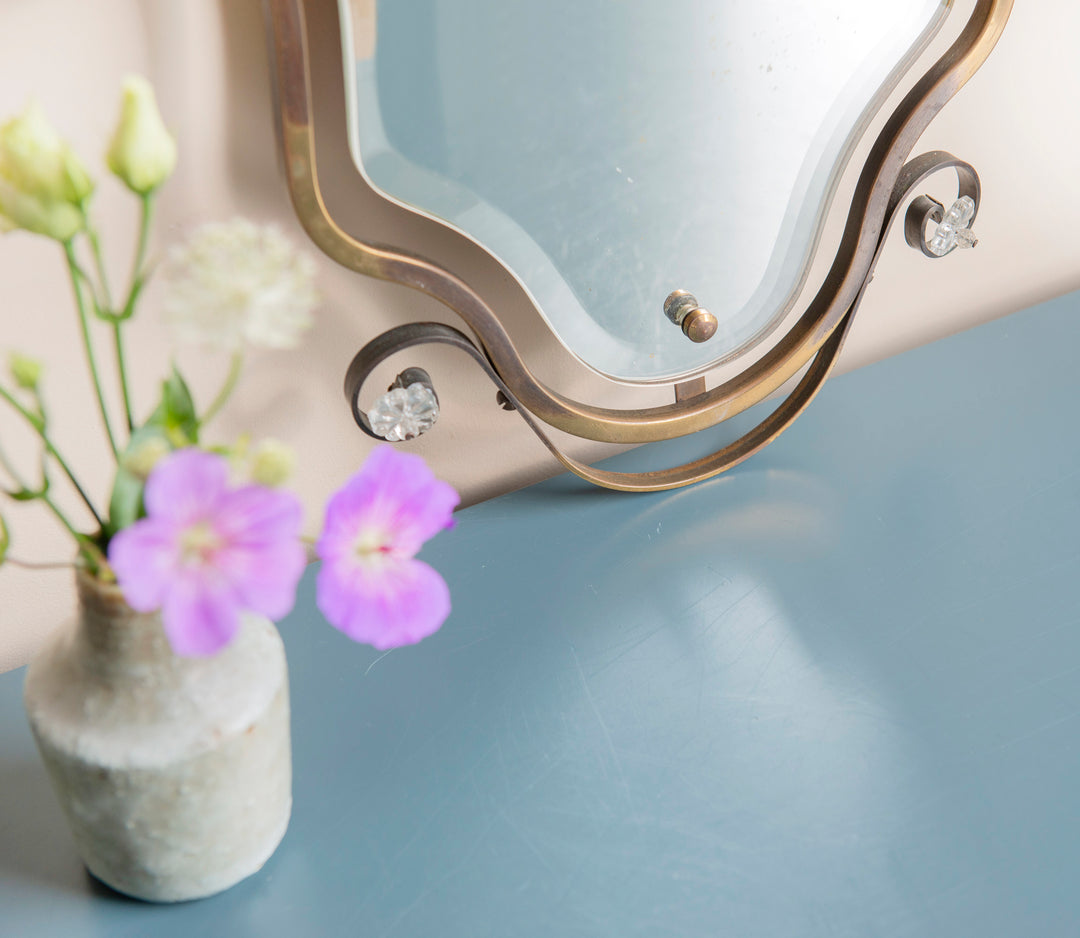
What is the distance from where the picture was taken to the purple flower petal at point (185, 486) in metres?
0.32

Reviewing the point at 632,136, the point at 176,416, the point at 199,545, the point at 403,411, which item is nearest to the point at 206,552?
the point at 199,545

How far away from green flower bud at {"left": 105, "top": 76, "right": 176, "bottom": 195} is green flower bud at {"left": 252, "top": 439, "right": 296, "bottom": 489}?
106mm

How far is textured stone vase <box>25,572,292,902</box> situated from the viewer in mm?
421

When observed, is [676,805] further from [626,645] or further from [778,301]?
[778,301]

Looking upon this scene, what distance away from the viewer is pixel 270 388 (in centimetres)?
63

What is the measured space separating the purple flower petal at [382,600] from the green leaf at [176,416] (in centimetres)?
10

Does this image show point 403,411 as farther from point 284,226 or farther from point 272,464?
point 272,464

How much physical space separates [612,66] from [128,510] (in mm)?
379

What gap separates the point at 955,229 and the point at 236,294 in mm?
588

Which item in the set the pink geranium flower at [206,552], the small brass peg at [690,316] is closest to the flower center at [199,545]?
the pink geranium flower at [206,552]

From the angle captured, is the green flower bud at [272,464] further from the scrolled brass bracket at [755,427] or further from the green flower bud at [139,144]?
the scrolled brass bracket at [755,427]

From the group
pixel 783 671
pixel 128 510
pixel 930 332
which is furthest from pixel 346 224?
pixel 930 332

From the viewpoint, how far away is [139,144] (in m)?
0.35

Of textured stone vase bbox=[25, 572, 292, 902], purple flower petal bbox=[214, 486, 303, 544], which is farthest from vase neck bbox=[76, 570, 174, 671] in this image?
Result: purple flower petal bbox=[214, 486, 303, 544]
